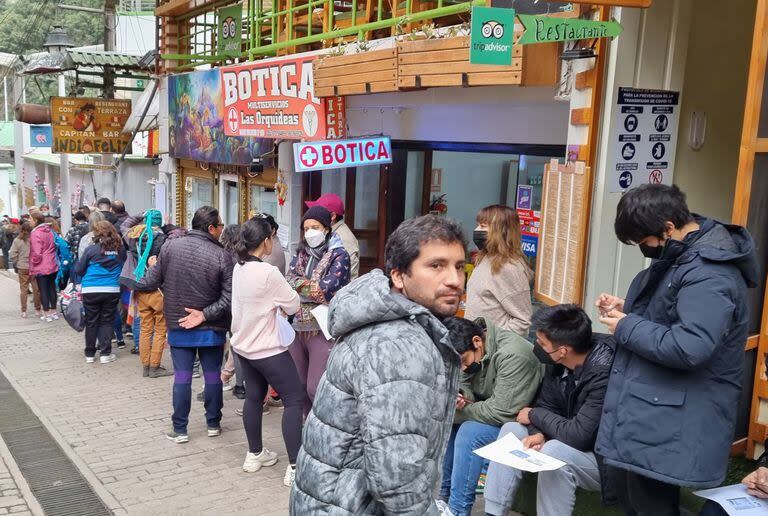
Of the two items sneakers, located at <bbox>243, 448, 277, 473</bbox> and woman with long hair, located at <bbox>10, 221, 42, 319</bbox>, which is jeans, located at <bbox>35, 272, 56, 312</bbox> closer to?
woman with long hair, located at <bbox>10, 221, 42, 319</bbox>

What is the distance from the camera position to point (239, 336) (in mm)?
5188

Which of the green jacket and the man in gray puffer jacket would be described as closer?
the man in gray puffer jacket

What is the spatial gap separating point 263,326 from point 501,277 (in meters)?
1.62

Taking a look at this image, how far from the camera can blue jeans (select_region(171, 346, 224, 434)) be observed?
5980mm

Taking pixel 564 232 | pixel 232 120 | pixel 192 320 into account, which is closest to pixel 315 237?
pixel 192 320

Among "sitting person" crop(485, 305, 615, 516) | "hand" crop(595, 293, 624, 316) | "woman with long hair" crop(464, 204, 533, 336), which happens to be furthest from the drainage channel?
"hand" crop(595, 293, 624, 316)

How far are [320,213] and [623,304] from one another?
9.04ft

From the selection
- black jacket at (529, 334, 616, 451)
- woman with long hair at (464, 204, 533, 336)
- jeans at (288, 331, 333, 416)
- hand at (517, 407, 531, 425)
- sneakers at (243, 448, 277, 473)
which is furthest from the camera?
sneakers at (243, 448, 277, 473)

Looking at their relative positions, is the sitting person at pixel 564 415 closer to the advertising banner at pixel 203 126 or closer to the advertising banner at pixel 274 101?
the advertising banner at pixel 274 101

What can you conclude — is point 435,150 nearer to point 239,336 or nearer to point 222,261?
point 222,261

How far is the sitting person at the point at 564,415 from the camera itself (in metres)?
3.83

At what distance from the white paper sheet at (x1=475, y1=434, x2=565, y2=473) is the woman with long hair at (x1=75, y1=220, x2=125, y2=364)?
233 inches

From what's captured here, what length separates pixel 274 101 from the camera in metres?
8.77

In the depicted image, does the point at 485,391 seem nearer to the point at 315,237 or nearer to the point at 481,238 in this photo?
the point at 481,238
